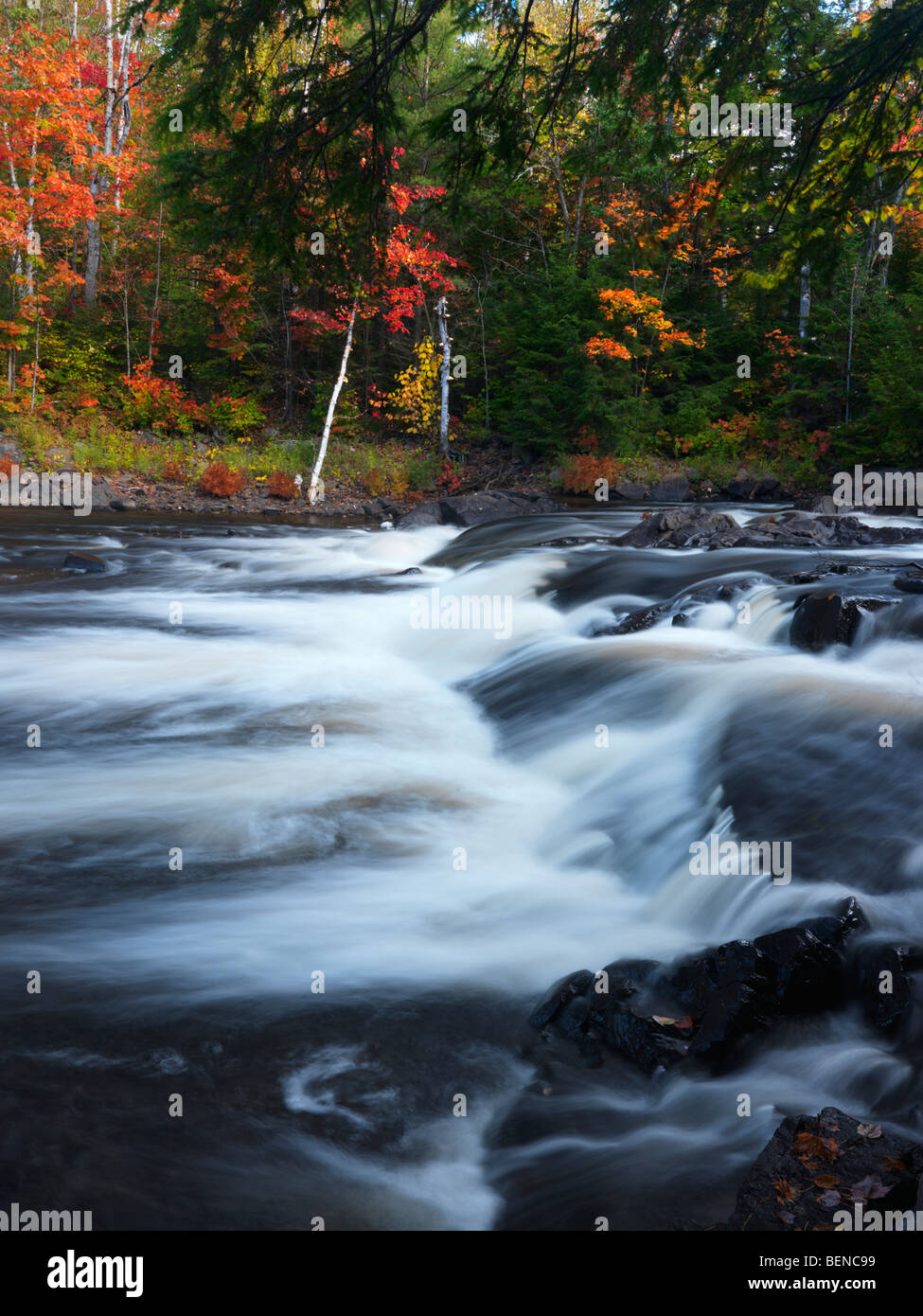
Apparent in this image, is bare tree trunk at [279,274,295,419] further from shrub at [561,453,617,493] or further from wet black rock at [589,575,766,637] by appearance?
wet black rock at [589,575,766,637]

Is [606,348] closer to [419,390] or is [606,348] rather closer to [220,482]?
[419,390]

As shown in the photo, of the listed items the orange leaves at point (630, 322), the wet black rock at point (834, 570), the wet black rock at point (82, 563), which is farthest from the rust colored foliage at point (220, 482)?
the wet black rock at point (834, 570)

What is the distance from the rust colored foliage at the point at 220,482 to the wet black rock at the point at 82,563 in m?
8.68

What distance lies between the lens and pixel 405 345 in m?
25.5

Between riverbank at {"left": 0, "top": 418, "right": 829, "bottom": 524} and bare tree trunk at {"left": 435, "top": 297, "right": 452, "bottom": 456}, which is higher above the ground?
bare tree trunk at {"left": 435, "top": 297, "right": 452, "bottom": 456}

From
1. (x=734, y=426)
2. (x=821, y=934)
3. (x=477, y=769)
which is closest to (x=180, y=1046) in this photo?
(x=821, y=934)

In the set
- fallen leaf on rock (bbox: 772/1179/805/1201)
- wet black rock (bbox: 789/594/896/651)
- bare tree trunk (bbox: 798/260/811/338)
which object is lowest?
fallen leaf on rock (bbox: 772/1179/805/1201)

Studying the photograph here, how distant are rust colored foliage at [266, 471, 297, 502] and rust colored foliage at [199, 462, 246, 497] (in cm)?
82

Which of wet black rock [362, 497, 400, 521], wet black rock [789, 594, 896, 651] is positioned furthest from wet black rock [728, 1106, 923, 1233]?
wet black rock [362, 497, 400, 521]

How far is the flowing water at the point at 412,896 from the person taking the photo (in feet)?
8.67

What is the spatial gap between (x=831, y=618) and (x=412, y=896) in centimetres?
414

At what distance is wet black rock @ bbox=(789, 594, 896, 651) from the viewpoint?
661 centimetres

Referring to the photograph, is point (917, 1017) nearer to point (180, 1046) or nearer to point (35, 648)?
point (180, 1046)

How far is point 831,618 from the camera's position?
6.69 metres
